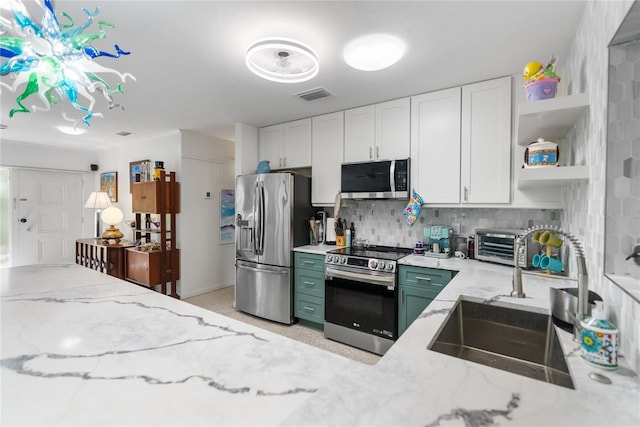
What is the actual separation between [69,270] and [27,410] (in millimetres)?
1686

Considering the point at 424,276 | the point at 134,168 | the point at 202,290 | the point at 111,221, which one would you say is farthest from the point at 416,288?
the point at 134,168

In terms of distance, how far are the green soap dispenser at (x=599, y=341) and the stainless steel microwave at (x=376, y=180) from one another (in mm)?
1913

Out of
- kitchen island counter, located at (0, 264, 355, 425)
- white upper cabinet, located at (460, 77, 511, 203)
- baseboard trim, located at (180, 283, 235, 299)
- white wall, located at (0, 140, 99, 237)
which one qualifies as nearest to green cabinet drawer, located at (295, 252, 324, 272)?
white upper cabinet, located at (460, 77, 511, 203)

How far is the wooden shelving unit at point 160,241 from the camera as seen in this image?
12.8 ft

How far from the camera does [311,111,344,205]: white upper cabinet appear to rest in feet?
10.3

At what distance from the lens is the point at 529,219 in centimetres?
247

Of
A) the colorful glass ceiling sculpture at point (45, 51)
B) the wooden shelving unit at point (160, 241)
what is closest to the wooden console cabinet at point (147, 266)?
the wooden shelving unit at point (160, 241)

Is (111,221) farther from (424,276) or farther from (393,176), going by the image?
(424,276)

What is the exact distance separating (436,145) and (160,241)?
3.77m

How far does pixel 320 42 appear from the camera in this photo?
1.86 meters

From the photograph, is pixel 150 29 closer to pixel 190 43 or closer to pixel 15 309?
pixel 190 43

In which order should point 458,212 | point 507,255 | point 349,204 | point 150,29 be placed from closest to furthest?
point 150,29 → point 507,255 → point 458,212 → point 349,204

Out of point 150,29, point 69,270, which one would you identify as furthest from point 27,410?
point 150,29

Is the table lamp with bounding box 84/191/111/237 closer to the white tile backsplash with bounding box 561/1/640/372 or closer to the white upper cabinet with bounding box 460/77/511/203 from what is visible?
the white upper cabinet with bounding box 460/77/511/203
